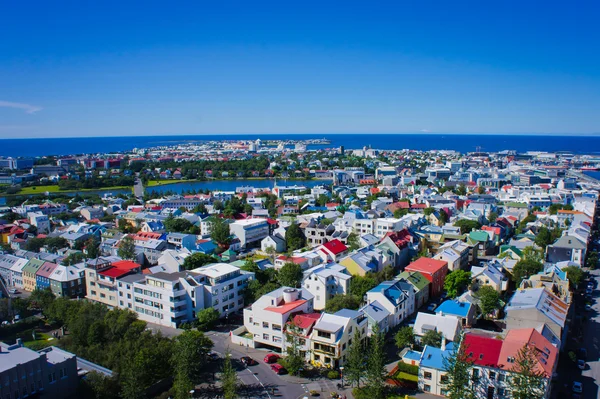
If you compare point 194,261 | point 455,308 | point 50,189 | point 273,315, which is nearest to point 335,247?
point 194,261

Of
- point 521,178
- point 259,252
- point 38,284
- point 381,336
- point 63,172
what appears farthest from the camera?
point 63,172

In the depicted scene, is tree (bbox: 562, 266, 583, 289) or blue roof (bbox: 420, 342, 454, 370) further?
tree (bbox: 562, 266, 583, 289)

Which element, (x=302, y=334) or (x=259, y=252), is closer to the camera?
(x=302, y=334)

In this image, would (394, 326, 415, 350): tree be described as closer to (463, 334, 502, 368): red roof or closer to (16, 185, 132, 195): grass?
(463, 334, 502, 368): red roof

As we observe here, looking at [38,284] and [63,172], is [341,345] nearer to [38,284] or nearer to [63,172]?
[38,284]

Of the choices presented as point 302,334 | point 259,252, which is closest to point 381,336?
point 302,334

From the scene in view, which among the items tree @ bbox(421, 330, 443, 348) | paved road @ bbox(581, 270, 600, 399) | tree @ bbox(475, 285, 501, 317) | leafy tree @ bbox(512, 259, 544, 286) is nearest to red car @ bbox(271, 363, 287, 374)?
tree @ bbox(421, 330, 443, 348)

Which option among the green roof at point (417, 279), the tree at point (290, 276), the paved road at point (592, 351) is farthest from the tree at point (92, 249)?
the paved road at point (592, 351)
